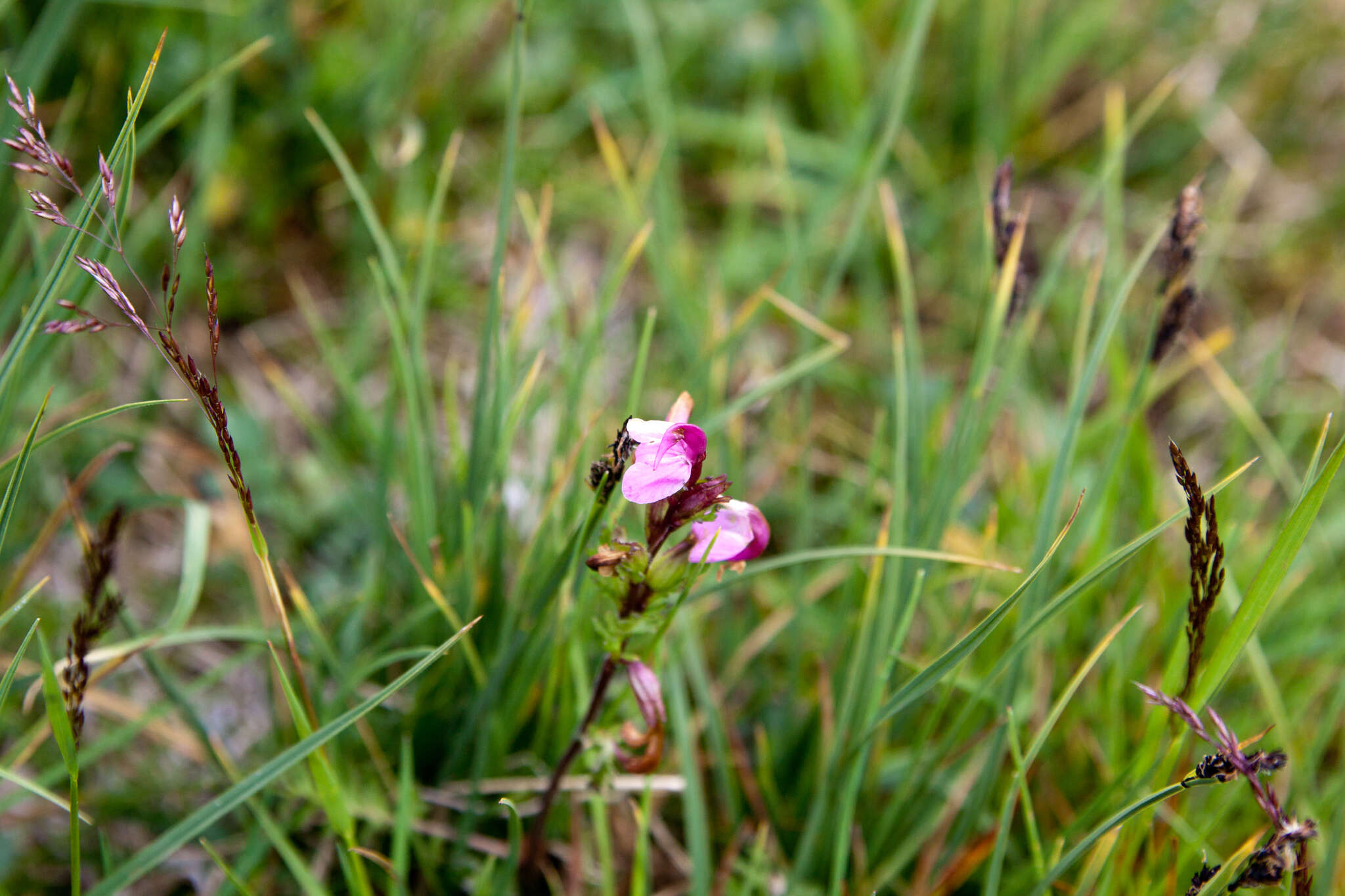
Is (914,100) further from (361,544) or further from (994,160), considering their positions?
(361,544)

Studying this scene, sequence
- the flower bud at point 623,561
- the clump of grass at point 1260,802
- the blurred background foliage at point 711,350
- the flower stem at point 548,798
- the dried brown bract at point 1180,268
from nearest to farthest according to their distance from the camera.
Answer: the clump of grass at point 1260,802 → the flower bud at point 623,561 → the flower stem at point 548,798 → the dried brown bract at point 1180,268 → the blurred background foliage at point 711,350

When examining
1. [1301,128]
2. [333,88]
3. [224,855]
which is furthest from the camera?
[1301,128]

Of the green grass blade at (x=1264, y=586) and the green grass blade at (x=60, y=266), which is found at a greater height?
the green grass blade at (x=60, y=266)

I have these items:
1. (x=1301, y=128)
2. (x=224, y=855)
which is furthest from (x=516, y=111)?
(x=1301, y=128)

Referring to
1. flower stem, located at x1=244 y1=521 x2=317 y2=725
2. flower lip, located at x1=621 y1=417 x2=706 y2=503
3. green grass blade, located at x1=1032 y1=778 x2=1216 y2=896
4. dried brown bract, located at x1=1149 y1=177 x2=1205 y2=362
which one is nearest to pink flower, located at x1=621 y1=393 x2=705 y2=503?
flower lip, located at x1=621 y1=417 x2=706 y2=503

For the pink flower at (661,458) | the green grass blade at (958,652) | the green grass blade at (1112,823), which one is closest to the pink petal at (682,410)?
the pink flower at (661,458)

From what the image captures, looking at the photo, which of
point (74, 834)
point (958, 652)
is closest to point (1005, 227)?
point (958, 652)

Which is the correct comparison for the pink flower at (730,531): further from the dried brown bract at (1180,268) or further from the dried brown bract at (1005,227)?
the dried brown bract at (1180,268)
